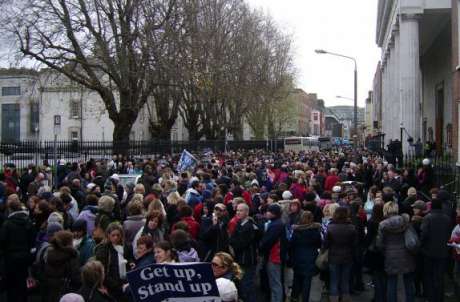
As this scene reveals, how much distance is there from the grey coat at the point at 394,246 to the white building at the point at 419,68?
22.1 m

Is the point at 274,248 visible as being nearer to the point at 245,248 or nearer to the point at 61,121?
the point at 245,248

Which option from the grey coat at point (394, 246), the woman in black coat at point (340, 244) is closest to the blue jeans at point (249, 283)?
the woman in black coat at point (340, 244)

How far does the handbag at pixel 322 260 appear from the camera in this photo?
29.4 feet

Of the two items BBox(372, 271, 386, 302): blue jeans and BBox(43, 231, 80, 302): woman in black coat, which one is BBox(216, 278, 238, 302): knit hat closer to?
BBox(43, 231, 80, 302): woman in black coat

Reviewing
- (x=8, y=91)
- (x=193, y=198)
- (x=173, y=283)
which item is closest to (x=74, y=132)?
(x=8, y=91)

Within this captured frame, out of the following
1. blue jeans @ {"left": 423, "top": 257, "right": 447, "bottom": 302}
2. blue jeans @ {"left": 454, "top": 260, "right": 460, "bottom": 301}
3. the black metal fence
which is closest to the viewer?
blue jeans @ {"left": 423, "top": 257, "right": 447, "bottom": 302}

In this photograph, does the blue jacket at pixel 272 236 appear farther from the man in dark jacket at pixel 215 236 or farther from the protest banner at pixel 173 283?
the protest banner at pixel 173 283

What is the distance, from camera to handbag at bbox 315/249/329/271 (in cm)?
897

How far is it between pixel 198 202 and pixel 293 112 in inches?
2622

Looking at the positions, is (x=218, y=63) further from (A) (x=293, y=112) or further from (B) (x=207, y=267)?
(A) (x=293, y=112)

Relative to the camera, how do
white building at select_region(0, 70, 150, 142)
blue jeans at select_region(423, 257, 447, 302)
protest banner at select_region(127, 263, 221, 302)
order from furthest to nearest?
white building at select_region(0, 70, 150, 142) → blue jeans at select_region(423, 257, 447, 302) → protest banner at select_region(127, 263, 221, 302)

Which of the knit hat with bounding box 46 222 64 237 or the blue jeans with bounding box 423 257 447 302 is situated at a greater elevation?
the knit hat with bounding box 46 222 64 237

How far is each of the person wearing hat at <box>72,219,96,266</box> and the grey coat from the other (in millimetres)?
3987

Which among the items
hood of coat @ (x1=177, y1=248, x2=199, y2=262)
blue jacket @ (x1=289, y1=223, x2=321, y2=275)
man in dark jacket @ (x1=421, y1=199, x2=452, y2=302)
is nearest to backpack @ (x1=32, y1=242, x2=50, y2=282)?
hood of coat @ (x1=177, y1=248, x2=199, y2=262)
